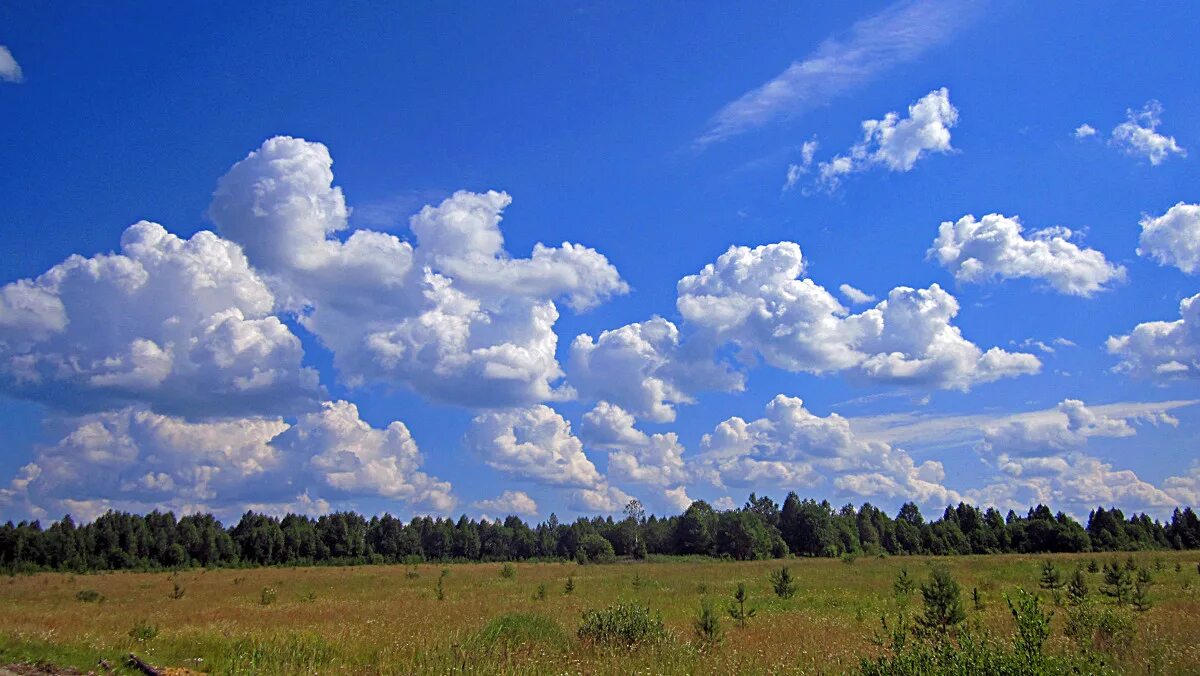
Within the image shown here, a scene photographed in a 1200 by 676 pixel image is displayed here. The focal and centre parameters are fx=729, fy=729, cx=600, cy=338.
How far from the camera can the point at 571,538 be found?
150 metres

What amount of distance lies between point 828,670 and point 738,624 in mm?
9470

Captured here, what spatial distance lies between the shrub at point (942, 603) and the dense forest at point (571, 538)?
2803 inches

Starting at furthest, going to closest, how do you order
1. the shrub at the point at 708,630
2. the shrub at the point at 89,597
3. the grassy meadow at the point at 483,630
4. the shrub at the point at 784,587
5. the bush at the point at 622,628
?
the shrub at the point at 89,597 < the shrub at the point at 784,587 < the shrub at the point at 708,630 < the bush at the point at 622,628 < the grassy meadow at the point at 483,630

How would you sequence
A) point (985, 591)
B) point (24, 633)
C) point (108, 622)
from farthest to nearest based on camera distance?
point (985, 591) → point (108, 622) → point (24, 633)

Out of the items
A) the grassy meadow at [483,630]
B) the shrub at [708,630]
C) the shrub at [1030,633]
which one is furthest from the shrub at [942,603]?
the shrub at [1030,633]

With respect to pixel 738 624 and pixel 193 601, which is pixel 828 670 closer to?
pixel 738 624

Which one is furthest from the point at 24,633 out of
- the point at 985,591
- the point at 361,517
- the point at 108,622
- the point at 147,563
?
the point at 361,517

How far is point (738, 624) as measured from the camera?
68.3 ft

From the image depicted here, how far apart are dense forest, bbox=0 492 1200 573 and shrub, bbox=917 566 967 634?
71.2m

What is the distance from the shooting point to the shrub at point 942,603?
56.5ft

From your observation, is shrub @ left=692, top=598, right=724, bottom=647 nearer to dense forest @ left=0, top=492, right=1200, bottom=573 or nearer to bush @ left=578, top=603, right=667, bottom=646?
bush @ left=578, top=603, right=667, bottom=646

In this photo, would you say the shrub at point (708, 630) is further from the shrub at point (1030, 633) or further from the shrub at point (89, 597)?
the shrub at point (89, 597)

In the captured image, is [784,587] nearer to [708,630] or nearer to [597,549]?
[708,630]

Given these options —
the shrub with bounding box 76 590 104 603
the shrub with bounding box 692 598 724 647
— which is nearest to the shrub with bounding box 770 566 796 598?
the shrub with bounding box 692 598 724 647
